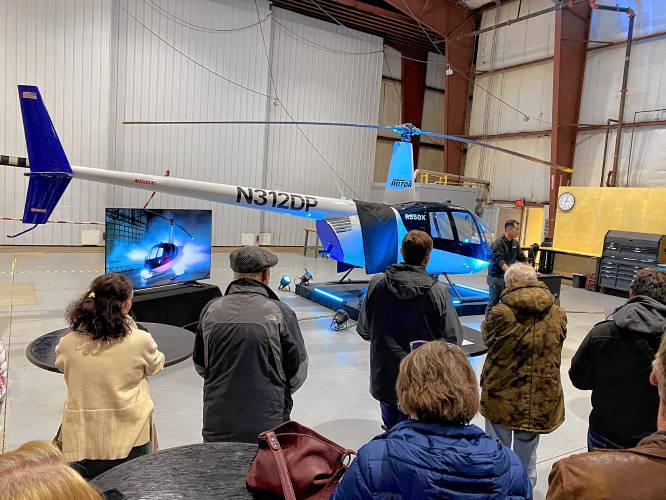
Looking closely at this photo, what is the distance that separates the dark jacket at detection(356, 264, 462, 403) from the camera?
10.3ft

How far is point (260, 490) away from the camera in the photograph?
1.69m

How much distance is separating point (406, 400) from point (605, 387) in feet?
5.69

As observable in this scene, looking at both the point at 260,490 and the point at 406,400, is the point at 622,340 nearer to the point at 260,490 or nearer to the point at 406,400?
the point at 406,400

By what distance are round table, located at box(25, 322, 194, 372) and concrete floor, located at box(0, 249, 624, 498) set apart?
2.56 ft

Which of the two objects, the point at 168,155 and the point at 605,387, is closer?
the point at 605,387

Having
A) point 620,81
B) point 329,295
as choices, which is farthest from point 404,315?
point 620,81

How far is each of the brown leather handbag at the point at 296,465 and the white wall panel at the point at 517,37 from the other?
1649 cm

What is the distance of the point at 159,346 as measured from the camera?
344 cm

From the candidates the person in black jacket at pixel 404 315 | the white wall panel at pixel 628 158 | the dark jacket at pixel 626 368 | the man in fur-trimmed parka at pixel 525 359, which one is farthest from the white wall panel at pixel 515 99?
the dark jacket at pixel 626 368

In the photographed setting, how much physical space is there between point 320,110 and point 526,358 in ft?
46.5

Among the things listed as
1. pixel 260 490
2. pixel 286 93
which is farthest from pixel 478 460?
pixel 286 93

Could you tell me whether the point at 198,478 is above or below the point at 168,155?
below

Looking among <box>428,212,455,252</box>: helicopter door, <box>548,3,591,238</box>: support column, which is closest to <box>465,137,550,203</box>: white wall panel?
<box>548,3,591,238</box>: support column

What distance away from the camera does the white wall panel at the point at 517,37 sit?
15367 millimetres
